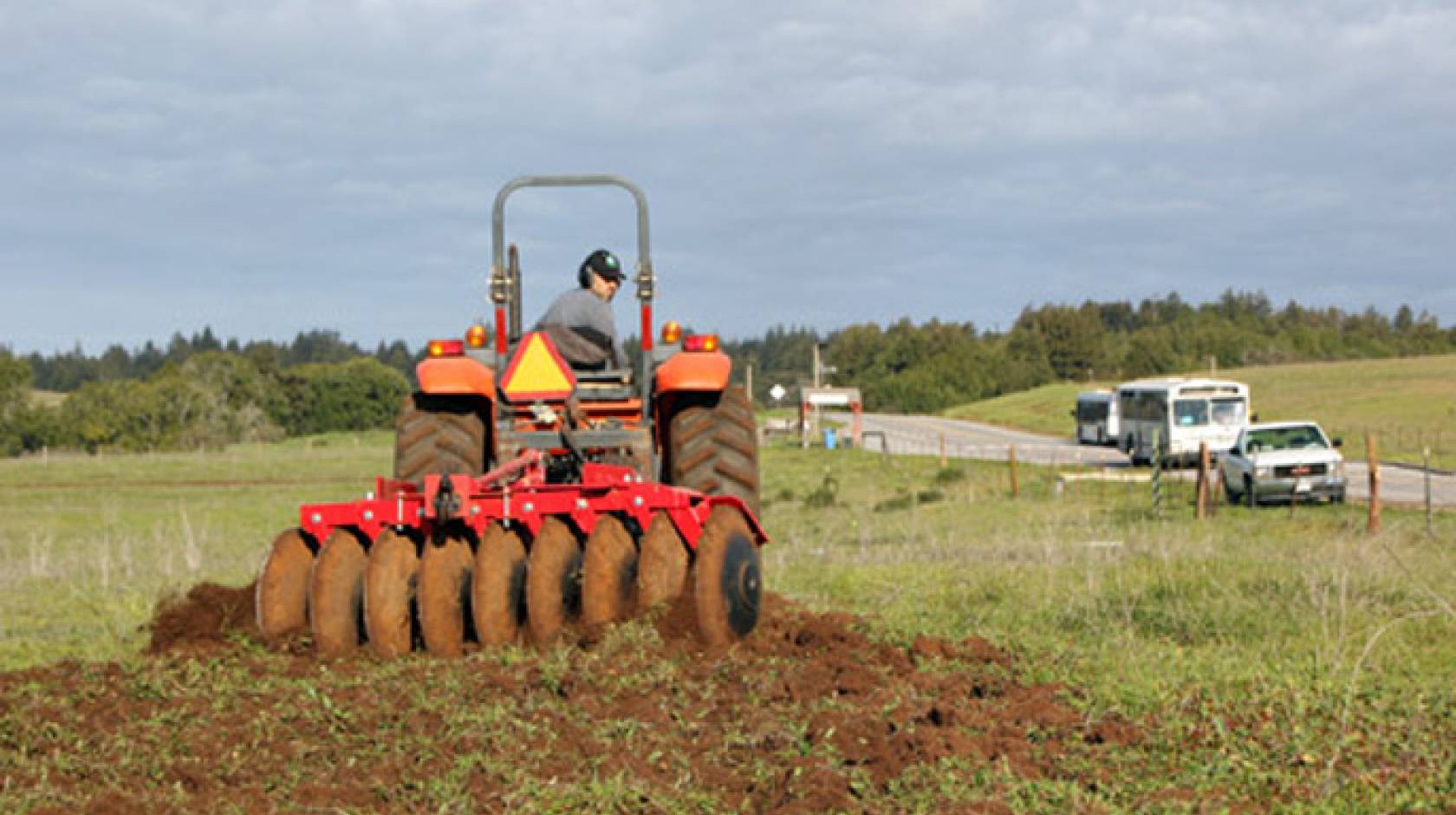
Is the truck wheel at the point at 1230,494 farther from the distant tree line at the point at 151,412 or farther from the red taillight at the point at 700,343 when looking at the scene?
the distant tree line at the point at 151,412

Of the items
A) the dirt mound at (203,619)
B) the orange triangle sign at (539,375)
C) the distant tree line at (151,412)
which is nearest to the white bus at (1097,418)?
the distant tree line at (151,412)

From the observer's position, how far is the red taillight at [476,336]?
31.0 feet

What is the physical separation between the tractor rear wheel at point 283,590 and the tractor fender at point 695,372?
2.39 metres

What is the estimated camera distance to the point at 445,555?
26.3 ft

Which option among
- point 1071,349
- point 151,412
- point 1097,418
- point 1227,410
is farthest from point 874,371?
point 1227,410

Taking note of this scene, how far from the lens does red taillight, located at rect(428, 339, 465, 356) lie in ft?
30.6

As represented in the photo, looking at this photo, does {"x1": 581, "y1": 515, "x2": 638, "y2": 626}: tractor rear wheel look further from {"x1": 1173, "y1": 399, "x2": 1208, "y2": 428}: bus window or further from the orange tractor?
{"x1": 1173, "y1": 399, "x2": 1208, "y2": 428}: bus window

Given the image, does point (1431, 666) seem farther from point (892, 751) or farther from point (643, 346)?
point (643, 346)

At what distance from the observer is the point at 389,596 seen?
799 cm

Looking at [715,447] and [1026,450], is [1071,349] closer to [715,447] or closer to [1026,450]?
[1026,450]

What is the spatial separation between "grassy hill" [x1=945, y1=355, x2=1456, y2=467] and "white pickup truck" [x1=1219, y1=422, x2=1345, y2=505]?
16.9m

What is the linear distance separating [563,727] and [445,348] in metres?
3.90

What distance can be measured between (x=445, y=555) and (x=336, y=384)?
414ft

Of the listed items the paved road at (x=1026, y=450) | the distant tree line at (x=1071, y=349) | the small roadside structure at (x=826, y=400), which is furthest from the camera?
the distant tree line at (x=1071, y=349)
